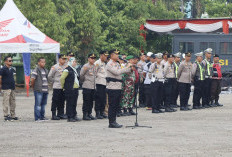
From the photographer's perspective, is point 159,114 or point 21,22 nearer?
point 159,114

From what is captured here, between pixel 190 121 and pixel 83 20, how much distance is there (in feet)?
66.1

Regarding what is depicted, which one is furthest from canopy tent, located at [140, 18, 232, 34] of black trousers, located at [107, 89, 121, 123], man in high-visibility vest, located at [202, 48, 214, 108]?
black trousers, located at [107, 89, 121, 123]

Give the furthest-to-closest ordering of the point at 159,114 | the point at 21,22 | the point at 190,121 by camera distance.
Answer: the point at 21,22, the point at 159,114, the point at 190,121

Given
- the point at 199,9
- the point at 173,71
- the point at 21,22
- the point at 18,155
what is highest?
the point at 199,9

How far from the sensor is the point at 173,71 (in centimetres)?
2023

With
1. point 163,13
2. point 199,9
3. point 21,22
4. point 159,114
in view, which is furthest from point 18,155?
point 199,9

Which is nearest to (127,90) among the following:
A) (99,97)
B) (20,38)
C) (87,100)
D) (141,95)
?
(99,97)

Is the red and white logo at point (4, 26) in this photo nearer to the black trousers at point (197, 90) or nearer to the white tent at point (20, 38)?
the white tent at point (20, 38)

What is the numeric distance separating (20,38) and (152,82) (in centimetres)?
719

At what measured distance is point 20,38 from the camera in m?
24.2

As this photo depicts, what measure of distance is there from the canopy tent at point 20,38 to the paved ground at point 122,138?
679cm

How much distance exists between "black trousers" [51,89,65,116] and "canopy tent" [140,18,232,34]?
1731 cm

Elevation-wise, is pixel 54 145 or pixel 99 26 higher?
pixel 99 26

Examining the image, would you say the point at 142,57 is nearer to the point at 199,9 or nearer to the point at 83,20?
the point at 83,20
